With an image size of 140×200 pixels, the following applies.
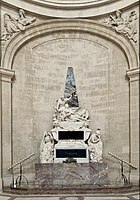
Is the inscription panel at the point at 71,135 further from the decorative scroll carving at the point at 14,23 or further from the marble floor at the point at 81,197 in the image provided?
the decorative scroll carving at the point at 14,23

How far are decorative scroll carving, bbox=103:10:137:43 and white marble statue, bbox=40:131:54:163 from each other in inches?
197

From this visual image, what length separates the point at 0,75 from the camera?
1162cm

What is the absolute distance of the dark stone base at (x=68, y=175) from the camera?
9.75 m

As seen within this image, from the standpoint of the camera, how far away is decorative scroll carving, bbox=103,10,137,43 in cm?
1221

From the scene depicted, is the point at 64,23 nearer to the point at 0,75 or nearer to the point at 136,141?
the point at 0,75

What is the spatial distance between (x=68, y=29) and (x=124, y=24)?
2379mm

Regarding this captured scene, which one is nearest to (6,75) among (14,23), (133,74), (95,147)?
(14,23)

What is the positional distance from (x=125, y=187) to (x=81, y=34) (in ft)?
22.9

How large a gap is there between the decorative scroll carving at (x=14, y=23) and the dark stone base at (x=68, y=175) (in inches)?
213

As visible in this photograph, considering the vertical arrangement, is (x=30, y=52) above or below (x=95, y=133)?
above

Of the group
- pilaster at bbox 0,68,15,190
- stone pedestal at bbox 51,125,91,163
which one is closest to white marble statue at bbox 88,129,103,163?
stone pedestal at bbox 51,125,91,163

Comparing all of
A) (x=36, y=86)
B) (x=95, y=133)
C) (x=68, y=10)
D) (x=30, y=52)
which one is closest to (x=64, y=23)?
(x=68, y=10)

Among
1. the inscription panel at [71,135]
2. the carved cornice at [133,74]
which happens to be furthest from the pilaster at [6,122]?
the carved cornice at [133,74]

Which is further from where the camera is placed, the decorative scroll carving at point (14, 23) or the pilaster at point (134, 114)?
the decorative scroll carving at point (14, 23)
